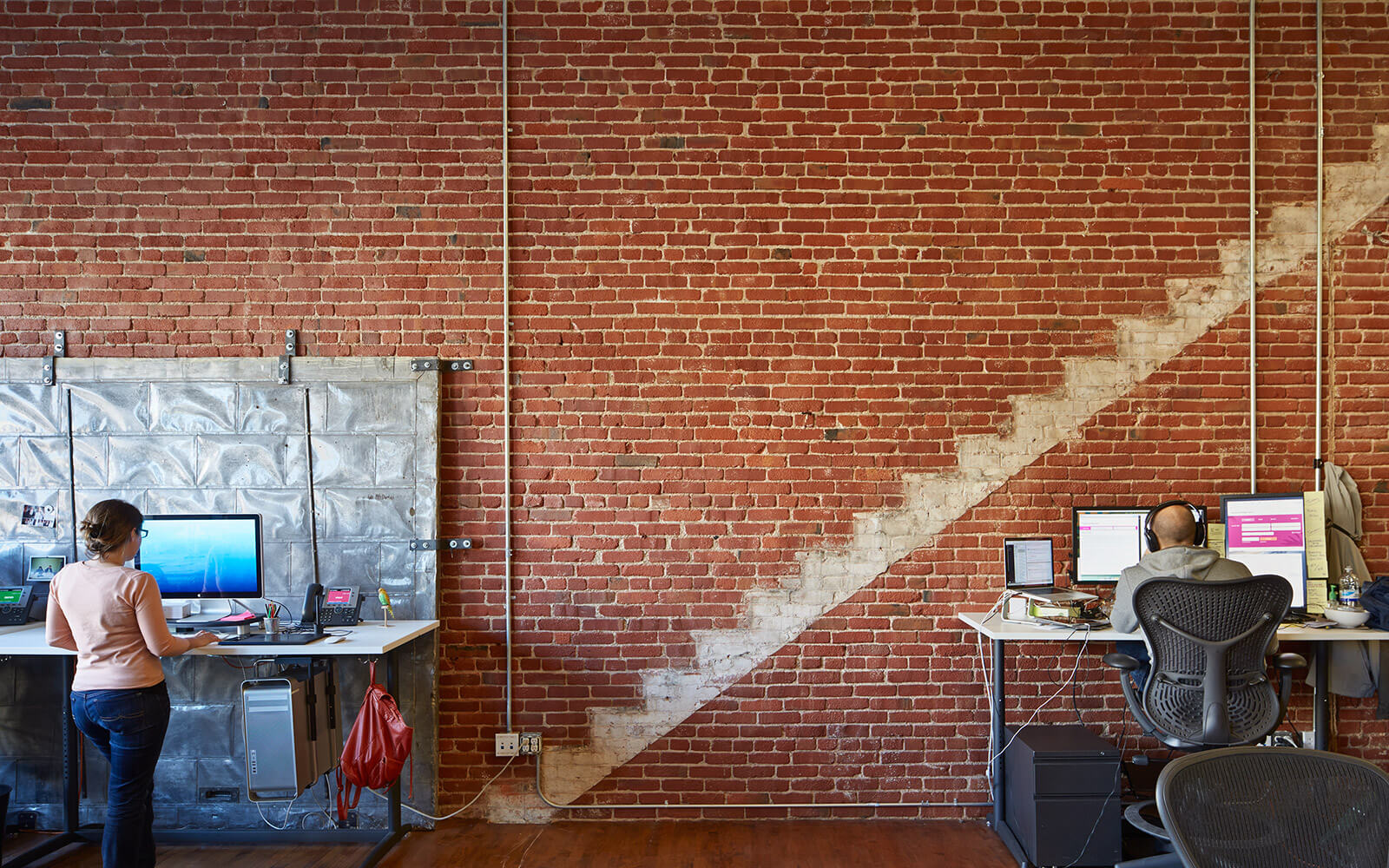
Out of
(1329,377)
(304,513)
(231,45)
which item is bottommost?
(304,513)

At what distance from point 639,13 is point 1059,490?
9.87 feet

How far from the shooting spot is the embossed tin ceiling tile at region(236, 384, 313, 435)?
365 centimetres

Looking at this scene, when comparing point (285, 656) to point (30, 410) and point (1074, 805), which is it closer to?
point (30, 410)

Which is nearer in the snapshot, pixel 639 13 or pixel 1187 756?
pixel 1187 756

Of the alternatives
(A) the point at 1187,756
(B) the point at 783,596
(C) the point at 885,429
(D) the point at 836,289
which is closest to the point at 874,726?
(B) the point at 783,596

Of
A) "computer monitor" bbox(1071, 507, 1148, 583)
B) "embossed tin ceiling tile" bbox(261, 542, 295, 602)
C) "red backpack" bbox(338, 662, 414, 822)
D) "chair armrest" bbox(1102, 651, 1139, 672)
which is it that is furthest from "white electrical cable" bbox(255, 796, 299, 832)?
"computer monitor" bbox(1071, 507, 1148, 583)

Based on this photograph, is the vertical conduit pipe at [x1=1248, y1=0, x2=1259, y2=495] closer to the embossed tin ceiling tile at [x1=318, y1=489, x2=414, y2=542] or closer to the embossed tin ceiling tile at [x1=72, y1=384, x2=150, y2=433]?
the embossed tin ceiling tile at [x1=318, y1=489, x2=414, y2=542]

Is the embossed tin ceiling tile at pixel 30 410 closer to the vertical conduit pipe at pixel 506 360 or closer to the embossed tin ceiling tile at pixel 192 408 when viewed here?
the embossed tin ceiling tile at pixel 192 408

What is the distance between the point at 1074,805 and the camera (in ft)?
9.93

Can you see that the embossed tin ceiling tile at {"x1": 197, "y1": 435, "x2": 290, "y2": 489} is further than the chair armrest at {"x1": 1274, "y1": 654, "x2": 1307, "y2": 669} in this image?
Yes

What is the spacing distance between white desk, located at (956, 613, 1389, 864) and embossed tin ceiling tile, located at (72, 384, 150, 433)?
3.92 m

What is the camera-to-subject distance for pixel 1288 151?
12.1ft

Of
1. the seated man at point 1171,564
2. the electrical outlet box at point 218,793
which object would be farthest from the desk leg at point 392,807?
the seated man at point 1171,564

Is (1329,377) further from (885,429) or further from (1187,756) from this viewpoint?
(1187,756)
